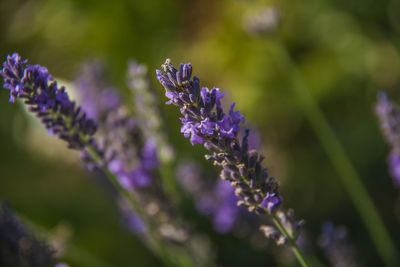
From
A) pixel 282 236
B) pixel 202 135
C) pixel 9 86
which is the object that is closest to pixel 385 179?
pixel 282 236

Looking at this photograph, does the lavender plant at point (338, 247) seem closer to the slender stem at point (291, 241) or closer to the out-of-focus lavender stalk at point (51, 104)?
the slender stem at point (291, 241)

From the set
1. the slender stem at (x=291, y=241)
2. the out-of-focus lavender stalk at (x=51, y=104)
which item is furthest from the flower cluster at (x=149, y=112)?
the slender stem at (x=291, y=241)

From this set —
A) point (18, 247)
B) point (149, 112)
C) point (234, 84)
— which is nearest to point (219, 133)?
point (18, 247)

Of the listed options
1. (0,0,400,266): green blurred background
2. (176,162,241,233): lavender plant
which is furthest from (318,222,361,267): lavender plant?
(0,0,400,266): green blurred background

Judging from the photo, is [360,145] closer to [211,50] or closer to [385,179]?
[385,179]

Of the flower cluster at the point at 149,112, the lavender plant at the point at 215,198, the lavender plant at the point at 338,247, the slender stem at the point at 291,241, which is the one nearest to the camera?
the slender stem at the point at 291,241

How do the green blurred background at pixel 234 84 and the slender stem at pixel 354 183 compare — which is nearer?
the slender stem at pixel 354 183
